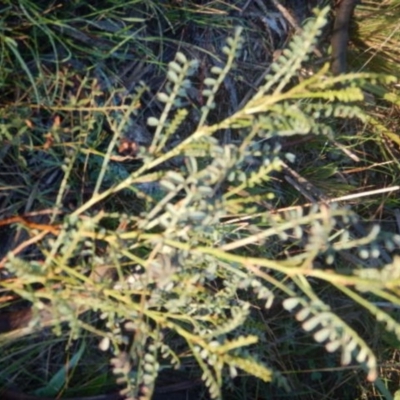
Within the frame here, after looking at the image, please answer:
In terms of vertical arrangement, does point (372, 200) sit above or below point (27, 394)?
above

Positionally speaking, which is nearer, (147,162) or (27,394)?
(147,162)

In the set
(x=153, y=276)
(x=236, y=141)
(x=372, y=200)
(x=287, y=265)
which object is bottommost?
(x=372, y=200)

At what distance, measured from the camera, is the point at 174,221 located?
1.09 meters

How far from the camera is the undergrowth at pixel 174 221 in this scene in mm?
1109

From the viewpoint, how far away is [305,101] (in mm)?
1843

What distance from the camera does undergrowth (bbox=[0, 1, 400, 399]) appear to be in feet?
3.64

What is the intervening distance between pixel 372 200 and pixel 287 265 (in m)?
0.91

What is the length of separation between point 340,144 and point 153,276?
89cm

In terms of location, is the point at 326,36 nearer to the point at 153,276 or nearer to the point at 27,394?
the point at 153,276

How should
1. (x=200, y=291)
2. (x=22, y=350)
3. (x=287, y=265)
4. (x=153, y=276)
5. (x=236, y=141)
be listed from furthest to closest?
(x=236, y=141) < (x=22, y=350) < (x=200, y=291) < (x=153, y=276) < (x=287, y=265)

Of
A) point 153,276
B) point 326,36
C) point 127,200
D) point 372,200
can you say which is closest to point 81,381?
point 127,200

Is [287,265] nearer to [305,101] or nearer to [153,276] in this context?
[153,276]

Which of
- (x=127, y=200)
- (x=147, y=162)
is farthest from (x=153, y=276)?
(x=127, y=200)

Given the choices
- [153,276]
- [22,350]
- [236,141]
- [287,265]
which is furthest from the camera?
[236,141]
